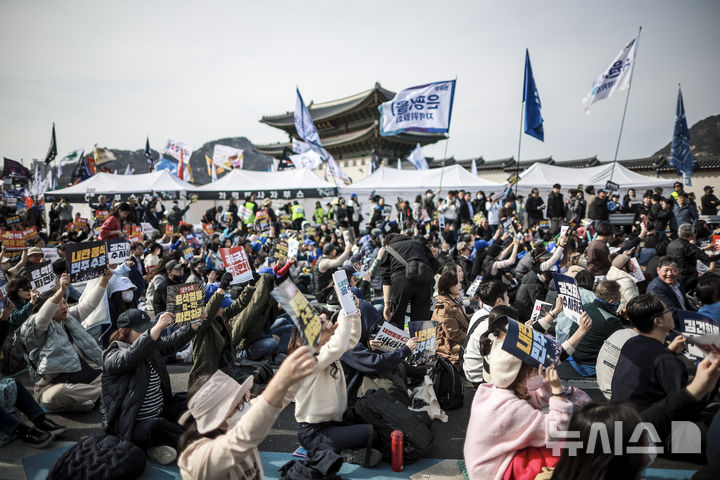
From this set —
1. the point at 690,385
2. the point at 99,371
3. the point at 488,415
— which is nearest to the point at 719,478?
the point at 488,415

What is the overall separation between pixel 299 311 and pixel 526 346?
53.5 inches

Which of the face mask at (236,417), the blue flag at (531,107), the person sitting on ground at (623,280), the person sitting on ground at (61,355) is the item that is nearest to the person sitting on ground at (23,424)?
the person sitting on ground at (61,355)

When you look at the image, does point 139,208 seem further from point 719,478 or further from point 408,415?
point 719,478

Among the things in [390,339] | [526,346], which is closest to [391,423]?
[390,339]

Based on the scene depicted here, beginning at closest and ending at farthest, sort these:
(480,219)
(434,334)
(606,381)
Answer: (606,381) < (434,334) < (480,219)

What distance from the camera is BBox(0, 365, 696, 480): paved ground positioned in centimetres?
324

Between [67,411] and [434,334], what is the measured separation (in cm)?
394

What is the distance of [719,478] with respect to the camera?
1.39 m

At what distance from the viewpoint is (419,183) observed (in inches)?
736

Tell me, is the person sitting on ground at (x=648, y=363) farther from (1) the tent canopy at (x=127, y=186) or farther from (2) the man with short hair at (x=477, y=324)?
(1) the tent canopy at (x=127, y=186)

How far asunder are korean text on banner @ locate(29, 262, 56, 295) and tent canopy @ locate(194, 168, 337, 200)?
15.1 m

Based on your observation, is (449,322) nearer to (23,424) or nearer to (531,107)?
(23,424)

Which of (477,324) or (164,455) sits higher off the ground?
(477,324)

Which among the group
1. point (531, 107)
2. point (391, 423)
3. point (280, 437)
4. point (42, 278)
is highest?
point (531, 107)
